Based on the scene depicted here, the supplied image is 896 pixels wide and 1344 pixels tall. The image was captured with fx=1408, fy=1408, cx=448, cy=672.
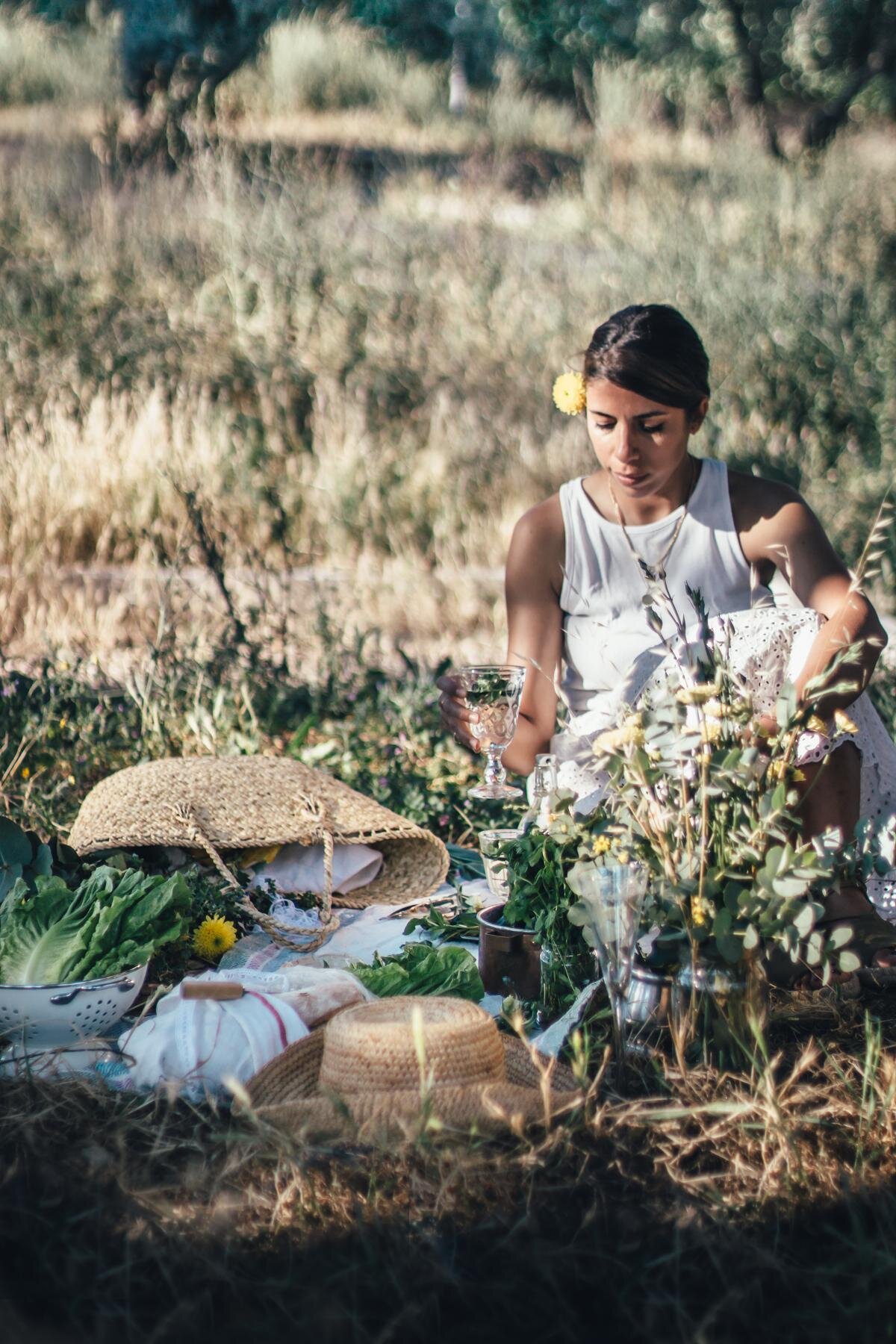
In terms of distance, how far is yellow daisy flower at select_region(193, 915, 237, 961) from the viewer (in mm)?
2875

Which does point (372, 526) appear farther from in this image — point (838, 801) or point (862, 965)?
point (862, 965)

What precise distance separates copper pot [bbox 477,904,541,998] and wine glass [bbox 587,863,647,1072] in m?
0.38

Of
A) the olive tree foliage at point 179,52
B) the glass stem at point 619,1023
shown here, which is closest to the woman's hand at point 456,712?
the glass stem at point 619,1023

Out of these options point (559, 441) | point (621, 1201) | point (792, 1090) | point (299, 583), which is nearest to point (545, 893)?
point (792, 1090)

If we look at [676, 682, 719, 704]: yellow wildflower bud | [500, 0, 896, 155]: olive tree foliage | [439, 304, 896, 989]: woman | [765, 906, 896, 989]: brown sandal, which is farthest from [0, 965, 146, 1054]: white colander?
[500, 0, 896, 155]: olive tree foliage

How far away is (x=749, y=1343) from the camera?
164 cm

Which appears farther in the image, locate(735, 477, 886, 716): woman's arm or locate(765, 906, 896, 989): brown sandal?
locate(735, 477, 886, 716): woman's arm

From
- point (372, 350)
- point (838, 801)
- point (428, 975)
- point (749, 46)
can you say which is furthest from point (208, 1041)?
point (749, 46)

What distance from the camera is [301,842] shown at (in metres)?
3.27

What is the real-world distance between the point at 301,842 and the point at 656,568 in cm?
106

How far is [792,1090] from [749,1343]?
59 centimetres

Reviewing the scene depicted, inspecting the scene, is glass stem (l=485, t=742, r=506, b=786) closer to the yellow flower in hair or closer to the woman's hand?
the woman's hand

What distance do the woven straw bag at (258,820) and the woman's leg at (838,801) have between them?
0.93 meters

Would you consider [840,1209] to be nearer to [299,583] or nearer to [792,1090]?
[792,1090]
